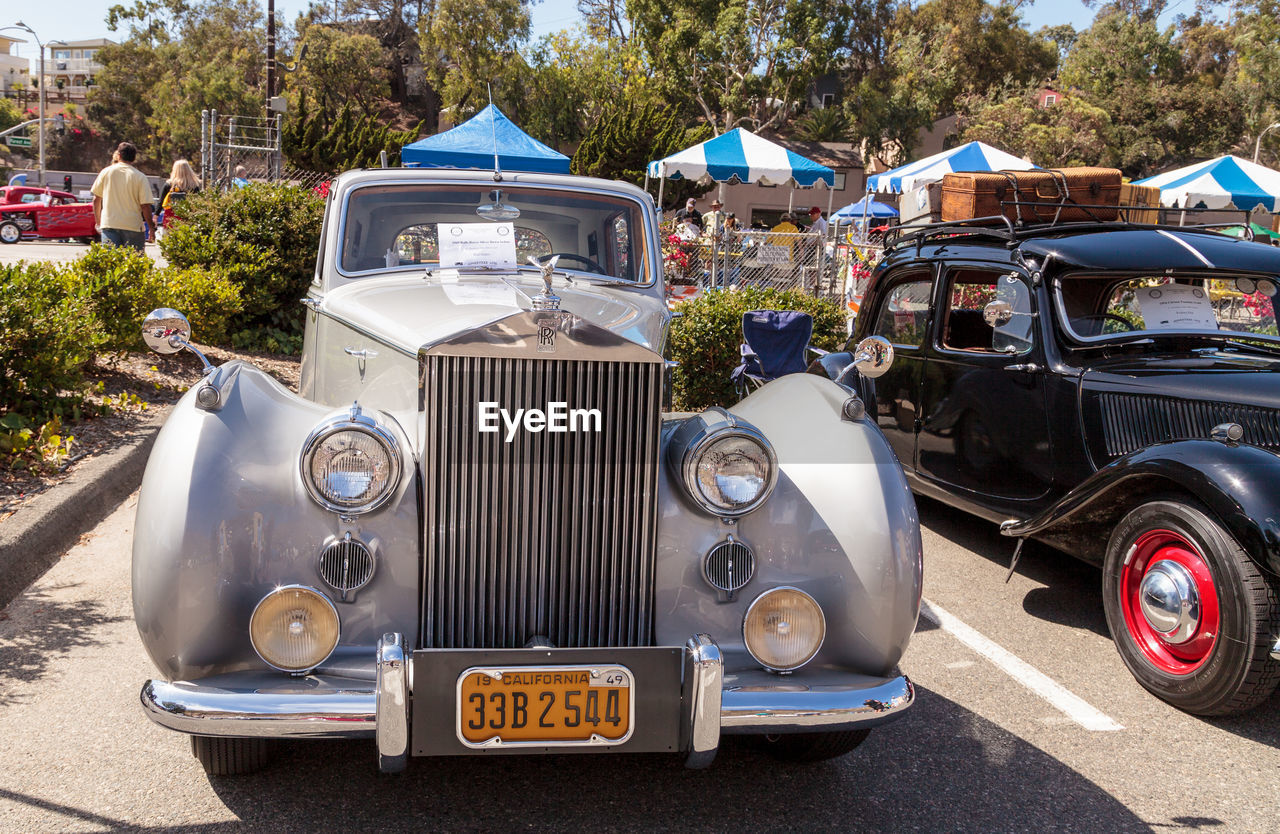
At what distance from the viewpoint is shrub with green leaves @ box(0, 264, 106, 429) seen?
537 centimetres

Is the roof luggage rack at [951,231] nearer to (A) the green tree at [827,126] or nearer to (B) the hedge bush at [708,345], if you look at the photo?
(B) the hedge bush at [708,345]

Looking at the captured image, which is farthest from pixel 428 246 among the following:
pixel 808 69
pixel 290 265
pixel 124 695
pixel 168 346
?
pixel 808 69

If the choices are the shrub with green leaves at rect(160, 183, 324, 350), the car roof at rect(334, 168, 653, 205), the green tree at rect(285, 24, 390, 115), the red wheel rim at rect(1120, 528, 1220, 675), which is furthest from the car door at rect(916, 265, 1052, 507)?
the green tree at rect(285, 24, 390, 115)

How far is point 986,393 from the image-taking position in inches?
195

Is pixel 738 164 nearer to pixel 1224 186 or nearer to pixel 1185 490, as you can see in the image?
pixel 1224 186

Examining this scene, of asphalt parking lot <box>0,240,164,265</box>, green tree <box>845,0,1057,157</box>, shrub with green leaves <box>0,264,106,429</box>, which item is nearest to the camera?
shrub with green leaves <box>0,264,106,429</box>

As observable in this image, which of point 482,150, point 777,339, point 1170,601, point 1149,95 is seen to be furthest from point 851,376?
point 1149,95

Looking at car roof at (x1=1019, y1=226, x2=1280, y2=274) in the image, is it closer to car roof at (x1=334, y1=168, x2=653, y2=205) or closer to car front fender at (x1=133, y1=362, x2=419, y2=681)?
car roof at (x1=334, y1=168, x2=653, y2=205)

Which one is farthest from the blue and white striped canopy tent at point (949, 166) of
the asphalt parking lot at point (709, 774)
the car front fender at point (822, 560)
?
the car front fender at point (822, 560)

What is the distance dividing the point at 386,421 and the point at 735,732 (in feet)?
3.79

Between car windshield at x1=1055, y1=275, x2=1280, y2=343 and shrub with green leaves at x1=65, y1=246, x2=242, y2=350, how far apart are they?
5835 millimetres

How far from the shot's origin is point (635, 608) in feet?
8.45

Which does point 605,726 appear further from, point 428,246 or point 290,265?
point 290,265

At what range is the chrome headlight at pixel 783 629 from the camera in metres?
2.54
